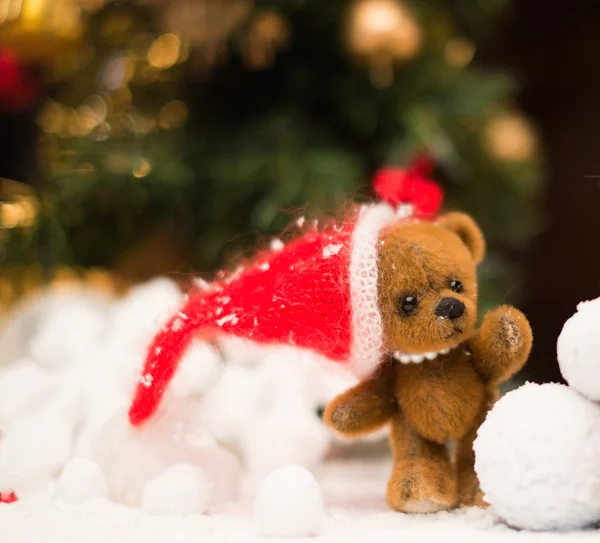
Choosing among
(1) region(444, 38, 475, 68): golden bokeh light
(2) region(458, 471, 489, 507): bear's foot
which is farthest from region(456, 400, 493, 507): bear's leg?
(1) region(444, 38, 475, 68): golden bokeh light

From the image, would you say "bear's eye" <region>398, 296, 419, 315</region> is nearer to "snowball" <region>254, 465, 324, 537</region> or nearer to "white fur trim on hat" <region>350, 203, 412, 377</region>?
"white fur trim on hat" <region>350, 203, 412, 377</region>

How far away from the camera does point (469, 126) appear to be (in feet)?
3.36

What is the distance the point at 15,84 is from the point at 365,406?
0.66 meters

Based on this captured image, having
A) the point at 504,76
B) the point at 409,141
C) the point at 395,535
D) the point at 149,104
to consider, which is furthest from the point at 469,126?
the point at 395,535

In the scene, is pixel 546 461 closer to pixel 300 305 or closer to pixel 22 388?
pixel 300 305

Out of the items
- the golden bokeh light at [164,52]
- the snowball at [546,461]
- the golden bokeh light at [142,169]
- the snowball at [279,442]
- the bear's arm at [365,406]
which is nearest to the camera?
the snowball at [546,461]

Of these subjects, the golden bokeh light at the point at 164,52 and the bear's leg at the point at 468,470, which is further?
the golden bokeh light at the point at 164,52

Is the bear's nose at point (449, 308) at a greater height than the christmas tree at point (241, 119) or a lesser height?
lesser

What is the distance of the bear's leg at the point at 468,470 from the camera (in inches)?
21.6

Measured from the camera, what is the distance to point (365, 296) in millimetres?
521

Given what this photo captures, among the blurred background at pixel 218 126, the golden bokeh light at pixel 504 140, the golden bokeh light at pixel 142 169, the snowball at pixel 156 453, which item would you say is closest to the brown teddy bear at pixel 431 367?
the snowball at pixel 156 453

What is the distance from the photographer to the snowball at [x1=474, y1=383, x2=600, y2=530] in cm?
45

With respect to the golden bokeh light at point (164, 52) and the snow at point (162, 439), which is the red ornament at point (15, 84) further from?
the snow at point (162, 439)

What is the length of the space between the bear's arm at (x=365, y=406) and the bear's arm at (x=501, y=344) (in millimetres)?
72
